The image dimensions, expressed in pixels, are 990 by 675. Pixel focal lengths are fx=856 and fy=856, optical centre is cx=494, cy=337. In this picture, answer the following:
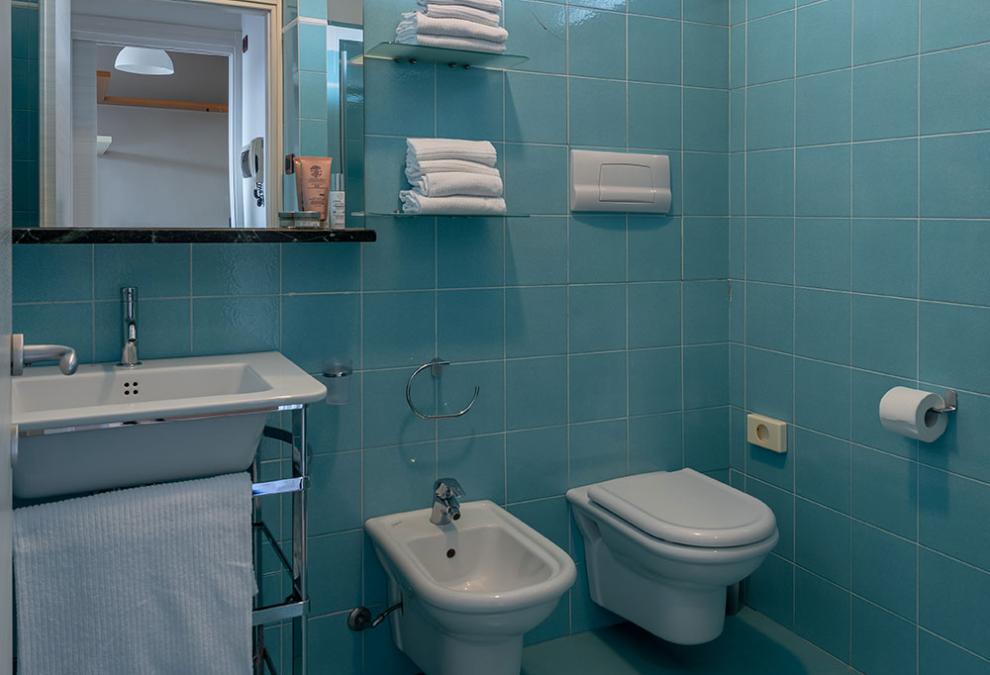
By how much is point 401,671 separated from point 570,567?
2.21 feet

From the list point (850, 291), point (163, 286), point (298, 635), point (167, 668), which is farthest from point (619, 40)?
point (167, 668)

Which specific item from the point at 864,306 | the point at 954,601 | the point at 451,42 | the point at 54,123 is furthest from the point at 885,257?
the point at 54,123

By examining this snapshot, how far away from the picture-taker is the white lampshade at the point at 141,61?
1790mm

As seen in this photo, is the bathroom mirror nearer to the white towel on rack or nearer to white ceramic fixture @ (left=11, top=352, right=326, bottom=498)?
white ceramic fixture @ (left=11, top=352, right=326, bottom=498)

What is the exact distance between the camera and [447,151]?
201 centimetres

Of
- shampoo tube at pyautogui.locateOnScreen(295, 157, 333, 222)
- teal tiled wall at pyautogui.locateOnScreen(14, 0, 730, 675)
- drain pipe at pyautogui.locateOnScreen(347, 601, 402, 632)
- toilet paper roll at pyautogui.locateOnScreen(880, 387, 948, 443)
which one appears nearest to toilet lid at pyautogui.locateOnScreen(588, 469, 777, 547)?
teal tiled wall at pyautogui.locateOnScreen(14, 0, 730, 675)

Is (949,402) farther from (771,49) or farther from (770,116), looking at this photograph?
(771,49)

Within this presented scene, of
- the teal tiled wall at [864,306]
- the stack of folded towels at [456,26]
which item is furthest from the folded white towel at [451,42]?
the teal tiled wall at [864,306]

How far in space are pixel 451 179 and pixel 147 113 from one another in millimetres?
669

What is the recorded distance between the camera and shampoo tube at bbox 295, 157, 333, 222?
194cm

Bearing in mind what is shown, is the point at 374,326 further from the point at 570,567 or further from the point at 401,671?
the point at 401,671

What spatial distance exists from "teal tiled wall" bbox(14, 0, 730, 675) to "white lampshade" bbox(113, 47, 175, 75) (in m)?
0.29

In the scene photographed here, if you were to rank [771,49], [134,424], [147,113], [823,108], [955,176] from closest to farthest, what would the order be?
[134,424] → [147,113] → [955,176] → [823,108] → [771,49]

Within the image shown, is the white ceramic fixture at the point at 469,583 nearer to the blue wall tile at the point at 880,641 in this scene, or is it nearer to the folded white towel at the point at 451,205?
the folded white towel at the point at 451,205
